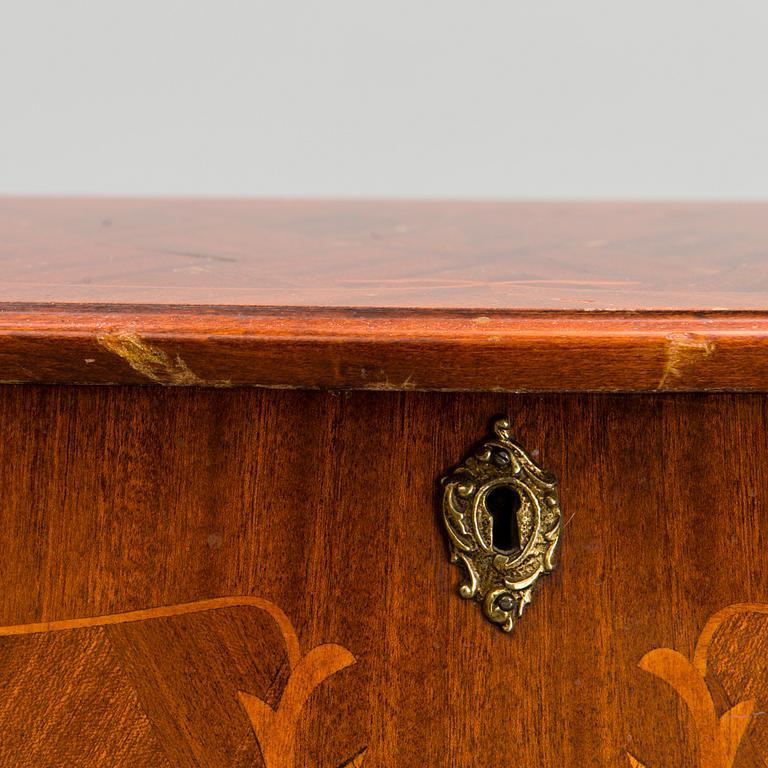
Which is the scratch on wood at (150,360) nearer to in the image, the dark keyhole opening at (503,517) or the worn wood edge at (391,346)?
the worn wood edge at (391,346)

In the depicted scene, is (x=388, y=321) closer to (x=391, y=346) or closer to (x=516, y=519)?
(x=391, y=346)

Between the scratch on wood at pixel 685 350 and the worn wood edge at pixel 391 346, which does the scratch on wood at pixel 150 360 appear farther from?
the scratch on wood at pixel 685 350

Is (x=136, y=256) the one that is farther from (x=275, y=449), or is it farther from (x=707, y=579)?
(x=707, y=579)

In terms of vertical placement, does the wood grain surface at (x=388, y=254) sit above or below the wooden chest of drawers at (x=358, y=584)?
above

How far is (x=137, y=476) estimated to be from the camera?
39 cm

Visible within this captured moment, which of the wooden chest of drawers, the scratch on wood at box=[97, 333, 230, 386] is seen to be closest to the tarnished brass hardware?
the wooden chest of drawers

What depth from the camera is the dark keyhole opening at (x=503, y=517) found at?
399 mm

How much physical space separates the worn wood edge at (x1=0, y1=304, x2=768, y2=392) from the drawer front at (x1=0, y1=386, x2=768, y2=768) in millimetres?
51

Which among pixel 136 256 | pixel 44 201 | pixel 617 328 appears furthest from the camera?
pixel 44 201

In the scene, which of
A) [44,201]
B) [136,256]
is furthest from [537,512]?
[44,201]

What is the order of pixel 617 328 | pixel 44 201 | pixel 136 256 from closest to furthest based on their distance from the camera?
pixel 617 328
pixel 136 256
pixel 44 201

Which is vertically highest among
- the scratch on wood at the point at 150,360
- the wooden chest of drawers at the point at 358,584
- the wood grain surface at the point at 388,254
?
the wood grain surface at the point at 388,254

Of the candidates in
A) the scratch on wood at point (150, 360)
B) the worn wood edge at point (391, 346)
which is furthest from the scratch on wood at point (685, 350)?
the scratch on wood at point (150, 360)

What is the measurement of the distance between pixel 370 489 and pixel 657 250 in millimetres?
360
